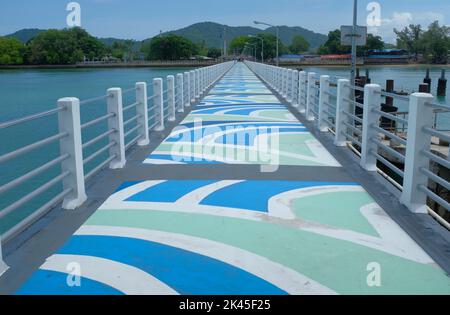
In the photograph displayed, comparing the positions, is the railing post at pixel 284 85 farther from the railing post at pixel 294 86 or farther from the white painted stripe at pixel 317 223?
the white painted stripe at pixel 317 223

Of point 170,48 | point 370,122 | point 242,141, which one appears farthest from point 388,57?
point 370,122

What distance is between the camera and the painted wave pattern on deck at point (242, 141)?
7.61 m

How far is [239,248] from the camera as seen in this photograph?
165 inches

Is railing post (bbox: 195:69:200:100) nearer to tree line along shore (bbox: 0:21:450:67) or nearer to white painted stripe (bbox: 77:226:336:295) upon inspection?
white painted stripe (bbox: 77:226:336:295)

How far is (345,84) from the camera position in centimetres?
834

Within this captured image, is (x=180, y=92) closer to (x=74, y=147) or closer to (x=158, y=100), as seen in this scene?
(x=158, y=100)

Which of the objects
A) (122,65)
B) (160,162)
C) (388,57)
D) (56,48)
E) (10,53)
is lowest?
(160,162)

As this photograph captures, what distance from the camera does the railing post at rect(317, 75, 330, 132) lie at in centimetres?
1008

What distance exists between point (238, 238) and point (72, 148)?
201cm

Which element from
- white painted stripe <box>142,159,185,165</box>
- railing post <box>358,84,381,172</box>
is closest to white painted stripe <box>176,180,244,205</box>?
white painted stripe <box>142,159,185,165</box>

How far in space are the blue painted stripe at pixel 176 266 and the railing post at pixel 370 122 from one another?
11.7 ft

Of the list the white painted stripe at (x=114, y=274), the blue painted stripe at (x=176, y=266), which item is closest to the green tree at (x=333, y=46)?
the blue painted stripe at (x=176, y=266)

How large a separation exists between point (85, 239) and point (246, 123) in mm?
7521
